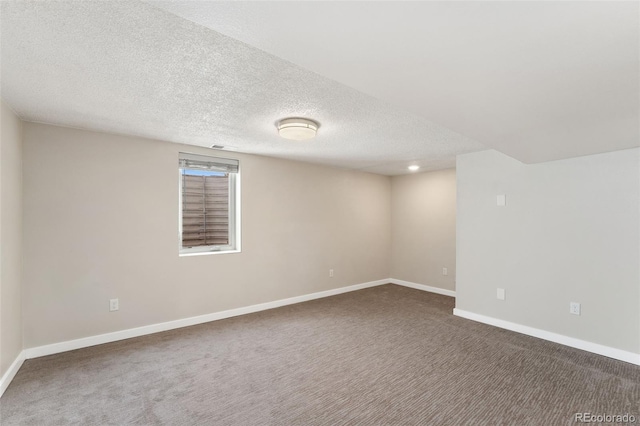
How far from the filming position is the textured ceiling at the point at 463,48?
100 cm

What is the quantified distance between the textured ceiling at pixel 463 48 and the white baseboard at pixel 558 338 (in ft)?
7.67

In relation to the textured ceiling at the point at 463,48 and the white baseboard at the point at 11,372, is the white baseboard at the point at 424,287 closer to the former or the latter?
the textured ceiling at the point at 463,48

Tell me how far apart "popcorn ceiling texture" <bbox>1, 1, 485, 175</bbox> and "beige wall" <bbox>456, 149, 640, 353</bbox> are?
2.43 feet

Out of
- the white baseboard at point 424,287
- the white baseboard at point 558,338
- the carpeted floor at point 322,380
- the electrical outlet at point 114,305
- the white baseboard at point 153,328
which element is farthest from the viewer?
the white baseboard at point 424,287

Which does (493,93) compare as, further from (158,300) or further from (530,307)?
(158,300)

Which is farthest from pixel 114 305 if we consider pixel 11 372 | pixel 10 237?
pixel 10 237

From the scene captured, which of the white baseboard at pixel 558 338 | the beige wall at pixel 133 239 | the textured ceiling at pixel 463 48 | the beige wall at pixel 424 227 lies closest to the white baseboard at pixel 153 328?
the beige wall at pixel 133 239

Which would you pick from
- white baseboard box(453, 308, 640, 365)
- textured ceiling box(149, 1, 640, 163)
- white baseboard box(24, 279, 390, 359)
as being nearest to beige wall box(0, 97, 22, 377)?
white baseboard box(24, 279, 390, 359)

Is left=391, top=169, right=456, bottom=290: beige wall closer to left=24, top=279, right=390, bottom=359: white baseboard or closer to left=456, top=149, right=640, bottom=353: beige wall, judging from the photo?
left=456, top=149, right=640, bottom=353: beige wall

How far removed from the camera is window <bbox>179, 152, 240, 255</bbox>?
396 cm

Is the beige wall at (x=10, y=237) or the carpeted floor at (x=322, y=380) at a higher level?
the beige wall at (x=10, y=237)

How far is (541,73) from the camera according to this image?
4.65 feet

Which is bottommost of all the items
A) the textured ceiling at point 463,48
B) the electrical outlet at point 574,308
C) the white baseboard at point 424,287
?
the white baseboard at point 424,287

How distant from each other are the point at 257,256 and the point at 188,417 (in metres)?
2.49
